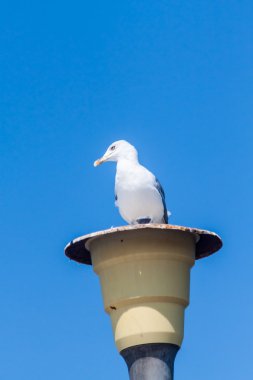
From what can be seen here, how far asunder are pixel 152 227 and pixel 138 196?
1086 millimetres

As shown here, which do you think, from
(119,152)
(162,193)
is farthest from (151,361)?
(119,152)

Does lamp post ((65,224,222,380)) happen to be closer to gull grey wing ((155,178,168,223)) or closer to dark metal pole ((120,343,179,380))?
dark metal pole ((120,343,179,380))

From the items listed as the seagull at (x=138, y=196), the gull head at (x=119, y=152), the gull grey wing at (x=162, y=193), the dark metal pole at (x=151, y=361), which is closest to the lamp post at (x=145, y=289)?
the dark metal pole at (x=151, y=361)

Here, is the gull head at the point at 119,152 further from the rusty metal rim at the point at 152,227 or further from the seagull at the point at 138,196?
the rusty metal rim at the point at 152,227

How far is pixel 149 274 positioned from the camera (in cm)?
1162

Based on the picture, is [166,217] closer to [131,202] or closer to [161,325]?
[131,202]

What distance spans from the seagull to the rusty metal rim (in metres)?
0.72

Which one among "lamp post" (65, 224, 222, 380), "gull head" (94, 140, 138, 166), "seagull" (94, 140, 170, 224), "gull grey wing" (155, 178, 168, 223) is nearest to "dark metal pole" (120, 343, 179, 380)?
"lamp post" (65, 224, 222, 380)

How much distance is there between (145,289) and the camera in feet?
37.9

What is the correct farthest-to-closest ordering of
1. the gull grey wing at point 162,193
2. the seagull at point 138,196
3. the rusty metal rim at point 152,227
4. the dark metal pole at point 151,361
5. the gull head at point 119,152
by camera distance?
1. the gull head at point 119,152
2. the gull grey wing at point 162,193
3. the seagull at point 138,196
4. the rusty metal rim at point 152,227
5. the dark metal pole at point 151,361

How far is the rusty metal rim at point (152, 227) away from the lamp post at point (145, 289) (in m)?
0.01

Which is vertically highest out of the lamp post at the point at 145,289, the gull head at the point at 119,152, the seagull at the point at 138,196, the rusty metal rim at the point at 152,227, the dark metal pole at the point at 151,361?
the gull head at the point at 119,152

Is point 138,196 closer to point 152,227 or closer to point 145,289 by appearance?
point 152,227

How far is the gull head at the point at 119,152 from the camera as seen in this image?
1326cm
